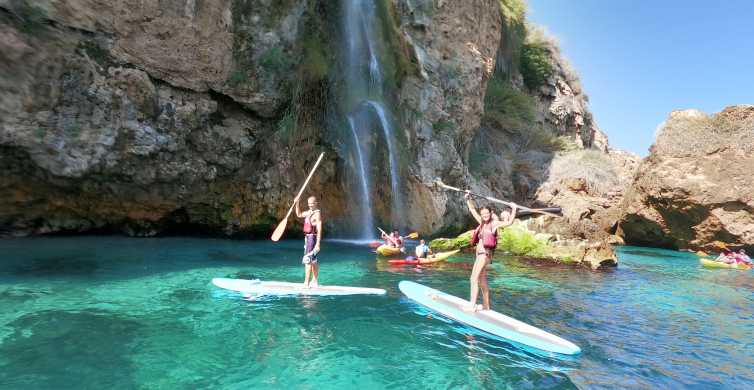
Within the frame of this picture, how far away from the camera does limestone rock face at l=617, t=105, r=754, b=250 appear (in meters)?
18.0

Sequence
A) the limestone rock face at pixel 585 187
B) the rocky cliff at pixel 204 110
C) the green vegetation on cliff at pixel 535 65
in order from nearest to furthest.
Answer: the rocky cliff at pixel 204 110 → the limestone rock face at pixel 585 187 → the green vegetation on cliff at pixel 535 65

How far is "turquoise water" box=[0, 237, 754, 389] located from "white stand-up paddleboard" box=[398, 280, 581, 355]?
165 mm

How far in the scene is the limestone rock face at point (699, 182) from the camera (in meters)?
18.0

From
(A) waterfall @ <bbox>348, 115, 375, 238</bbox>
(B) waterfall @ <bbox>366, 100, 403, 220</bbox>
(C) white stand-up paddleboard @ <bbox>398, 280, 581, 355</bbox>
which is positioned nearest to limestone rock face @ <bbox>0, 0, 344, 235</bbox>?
(A) waterfall @ <bbox>348, 115, 375, 238</bbox>

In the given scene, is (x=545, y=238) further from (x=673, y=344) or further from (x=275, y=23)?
(x=275, y=23)

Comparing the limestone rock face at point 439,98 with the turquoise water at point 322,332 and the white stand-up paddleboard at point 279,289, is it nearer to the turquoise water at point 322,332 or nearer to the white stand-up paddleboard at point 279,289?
the turquoise water at point 322,332

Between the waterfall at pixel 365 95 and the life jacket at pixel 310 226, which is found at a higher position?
the waterfall at pixel 365 95

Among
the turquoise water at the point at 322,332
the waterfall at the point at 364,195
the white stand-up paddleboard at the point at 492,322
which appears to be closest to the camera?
the turquoise water at the point at 322,332

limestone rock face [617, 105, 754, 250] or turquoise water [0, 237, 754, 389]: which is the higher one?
limestone rock face [617, 105, 754, 250]

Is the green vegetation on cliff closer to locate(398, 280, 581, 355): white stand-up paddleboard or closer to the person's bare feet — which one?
locate(398, 280, 581, 355): white stand-up paddleboard

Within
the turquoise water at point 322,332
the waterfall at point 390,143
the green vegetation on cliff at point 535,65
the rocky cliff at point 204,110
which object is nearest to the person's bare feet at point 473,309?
the turquoise water at point 322,332

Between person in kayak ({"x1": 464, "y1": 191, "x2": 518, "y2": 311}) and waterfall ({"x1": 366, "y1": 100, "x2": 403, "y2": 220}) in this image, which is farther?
waterfall ({"x1": 366, "y1": 100, "x2": 403, "y2": 220})

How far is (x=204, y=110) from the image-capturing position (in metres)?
12.5

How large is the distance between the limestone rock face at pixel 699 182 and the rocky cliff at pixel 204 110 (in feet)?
25.9
